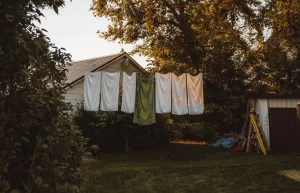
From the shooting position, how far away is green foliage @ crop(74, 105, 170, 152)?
1550cm

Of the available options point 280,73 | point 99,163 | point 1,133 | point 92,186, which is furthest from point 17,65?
point 280,73

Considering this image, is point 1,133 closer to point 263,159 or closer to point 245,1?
point 263,159

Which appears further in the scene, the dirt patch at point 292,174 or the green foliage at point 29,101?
the dirt patch at point 292,174

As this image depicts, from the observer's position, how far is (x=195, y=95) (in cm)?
1273

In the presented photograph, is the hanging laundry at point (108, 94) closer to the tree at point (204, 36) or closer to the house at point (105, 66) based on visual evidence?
the tree at point (204, 36)

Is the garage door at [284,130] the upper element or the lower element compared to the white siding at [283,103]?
lower

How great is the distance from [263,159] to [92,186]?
6480 millimetres

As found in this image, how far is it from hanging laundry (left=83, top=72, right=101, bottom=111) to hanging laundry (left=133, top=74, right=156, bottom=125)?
1.47 m

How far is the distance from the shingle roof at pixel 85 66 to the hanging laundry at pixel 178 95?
9.11 m

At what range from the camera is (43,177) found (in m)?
3.12

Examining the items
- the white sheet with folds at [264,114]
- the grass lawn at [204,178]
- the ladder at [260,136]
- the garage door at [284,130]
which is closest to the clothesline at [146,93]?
the grass lawn at [204,178]

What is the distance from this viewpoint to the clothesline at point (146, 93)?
12.3 metres

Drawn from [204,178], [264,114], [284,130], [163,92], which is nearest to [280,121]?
[284,130]

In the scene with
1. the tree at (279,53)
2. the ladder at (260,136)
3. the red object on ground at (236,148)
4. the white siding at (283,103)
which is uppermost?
the tree at (279,53)
